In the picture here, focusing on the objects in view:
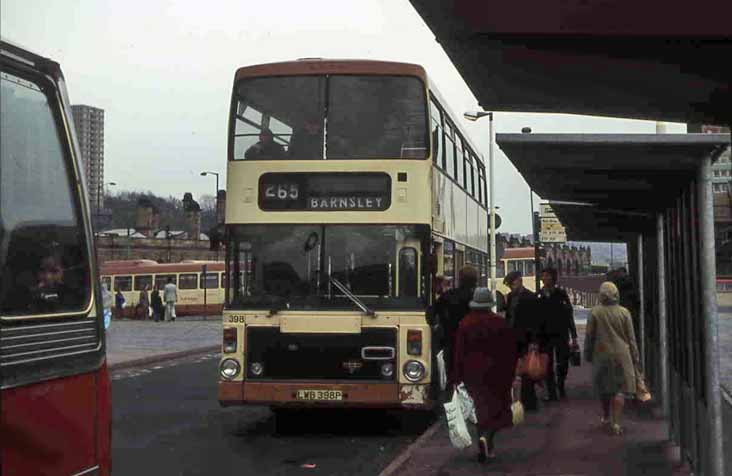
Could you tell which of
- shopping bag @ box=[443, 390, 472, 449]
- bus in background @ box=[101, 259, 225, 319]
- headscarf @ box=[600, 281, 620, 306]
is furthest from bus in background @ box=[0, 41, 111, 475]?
bus in background @ box=[101, 259, 225, 319]

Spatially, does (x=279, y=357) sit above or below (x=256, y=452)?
above

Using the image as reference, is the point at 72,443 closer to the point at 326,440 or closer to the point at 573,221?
the point at 326,440

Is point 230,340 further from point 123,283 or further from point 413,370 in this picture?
point 123,283

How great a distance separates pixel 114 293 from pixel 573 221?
45372 millimetres

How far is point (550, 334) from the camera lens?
14.0 meters

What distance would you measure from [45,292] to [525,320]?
9.59 meters

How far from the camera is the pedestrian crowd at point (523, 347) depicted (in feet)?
32.0

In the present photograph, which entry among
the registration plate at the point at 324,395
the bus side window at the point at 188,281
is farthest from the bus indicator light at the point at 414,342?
the bus side window at the point at 188,281

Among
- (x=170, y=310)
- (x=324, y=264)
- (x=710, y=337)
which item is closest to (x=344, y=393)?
(x=324, y=264)

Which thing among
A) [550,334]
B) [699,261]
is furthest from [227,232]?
[699,261]

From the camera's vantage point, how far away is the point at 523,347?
13.2 meters

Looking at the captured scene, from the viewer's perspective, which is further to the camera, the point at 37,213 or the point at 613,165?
the point at 613,165

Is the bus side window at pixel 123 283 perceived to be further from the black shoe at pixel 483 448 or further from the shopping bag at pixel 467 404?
the shopping bag at pixel 467 404

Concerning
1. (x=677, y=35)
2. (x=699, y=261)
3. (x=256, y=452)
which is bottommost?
(x=256, y=452)
